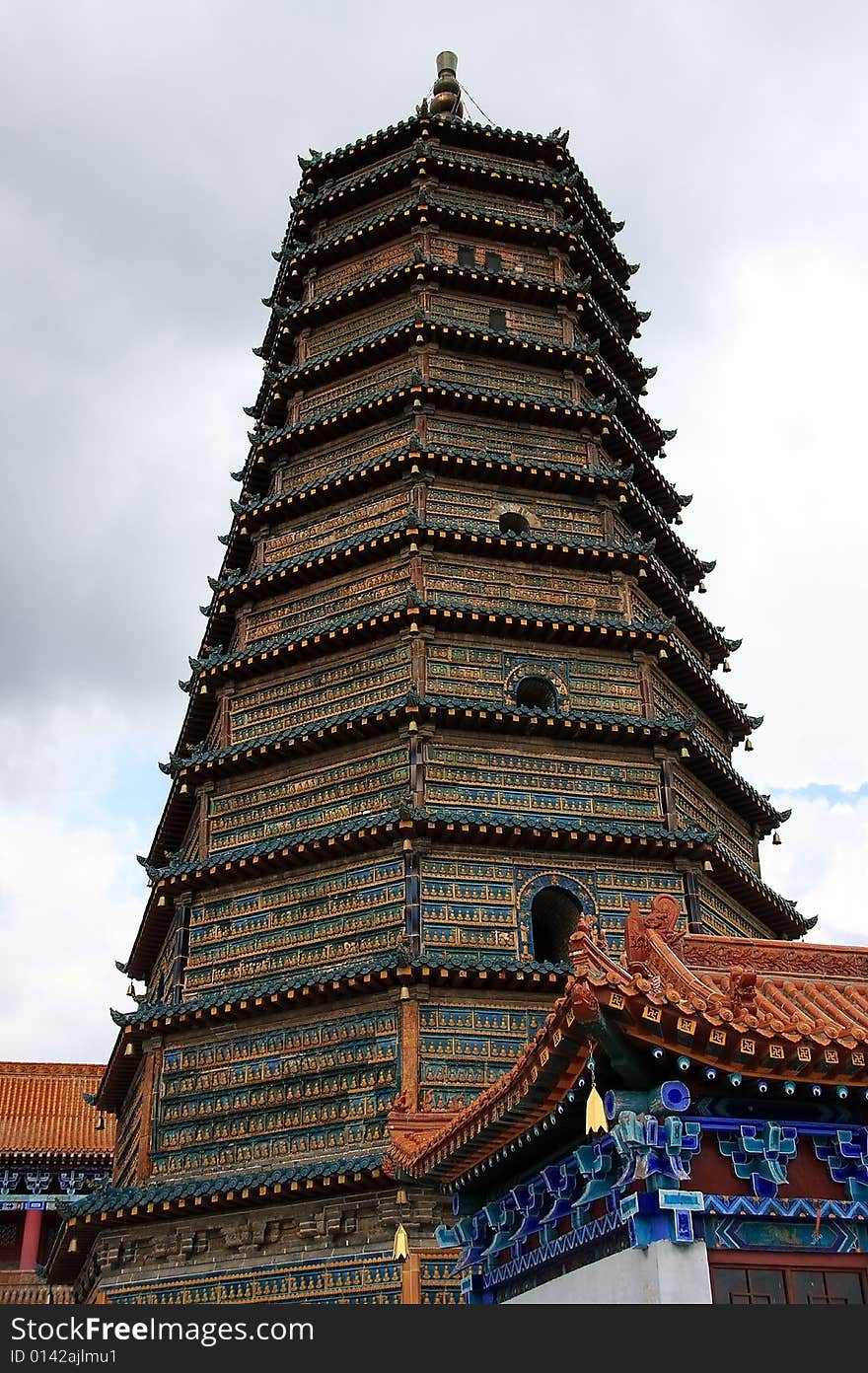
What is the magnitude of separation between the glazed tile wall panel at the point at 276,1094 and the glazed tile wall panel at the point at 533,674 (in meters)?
5.65

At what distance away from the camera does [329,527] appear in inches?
928

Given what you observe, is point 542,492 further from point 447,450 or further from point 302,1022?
point 302,1022

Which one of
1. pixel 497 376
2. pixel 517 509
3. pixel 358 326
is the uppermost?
pixel 358 326

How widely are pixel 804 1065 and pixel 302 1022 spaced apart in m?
10.7

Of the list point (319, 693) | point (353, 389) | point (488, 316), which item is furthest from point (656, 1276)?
point (488, 316)

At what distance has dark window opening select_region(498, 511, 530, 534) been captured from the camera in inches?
904

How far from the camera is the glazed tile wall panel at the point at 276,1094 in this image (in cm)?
1719

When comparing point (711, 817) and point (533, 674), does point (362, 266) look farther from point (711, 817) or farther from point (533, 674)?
point (711, 817)

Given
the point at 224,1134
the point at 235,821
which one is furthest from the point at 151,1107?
the point at 235,821

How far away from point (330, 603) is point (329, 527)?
1.87m

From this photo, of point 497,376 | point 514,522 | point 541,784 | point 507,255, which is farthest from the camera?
point 507,255

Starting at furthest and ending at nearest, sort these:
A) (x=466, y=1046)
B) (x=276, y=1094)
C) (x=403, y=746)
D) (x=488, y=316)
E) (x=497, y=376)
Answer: (x=488, y=316) < (x=497, y=376) < (x=403, y=746) < (x=276, y=1094) < (x=466, y=1046)

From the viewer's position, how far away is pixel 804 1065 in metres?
8.75

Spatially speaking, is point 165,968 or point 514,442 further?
point 514,442
